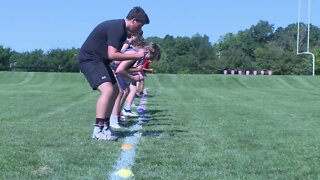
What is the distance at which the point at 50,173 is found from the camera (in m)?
4.27

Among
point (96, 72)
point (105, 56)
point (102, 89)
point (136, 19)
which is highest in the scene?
point (136, 19)

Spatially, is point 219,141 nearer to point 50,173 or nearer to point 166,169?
point 166,169

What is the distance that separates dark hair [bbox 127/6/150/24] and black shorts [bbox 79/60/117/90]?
687 mm

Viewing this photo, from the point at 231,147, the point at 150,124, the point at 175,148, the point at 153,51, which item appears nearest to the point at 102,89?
the point at 153,51

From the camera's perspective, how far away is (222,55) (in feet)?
350

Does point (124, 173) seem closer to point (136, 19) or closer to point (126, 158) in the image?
point (126, 158)

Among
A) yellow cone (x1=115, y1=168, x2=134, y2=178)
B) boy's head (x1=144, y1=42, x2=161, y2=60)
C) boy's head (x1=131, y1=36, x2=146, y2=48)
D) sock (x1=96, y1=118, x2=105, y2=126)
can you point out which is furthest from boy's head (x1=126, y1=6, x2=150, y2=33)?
yellow cone (x1=115, y1=168, x2=134, y2=178)

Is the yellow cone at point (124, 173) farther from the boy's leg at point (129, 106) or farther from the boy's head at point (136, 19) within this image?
the boy's leg at point (129, 106)

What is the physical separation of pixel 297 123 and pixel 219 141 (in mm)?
2837

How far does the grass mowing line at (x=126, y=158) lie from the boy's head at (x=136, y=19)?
135cm

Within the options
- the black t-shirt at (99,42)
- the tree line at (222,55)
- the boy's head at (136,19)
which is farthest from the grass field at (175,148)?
the tree line at (222,55)

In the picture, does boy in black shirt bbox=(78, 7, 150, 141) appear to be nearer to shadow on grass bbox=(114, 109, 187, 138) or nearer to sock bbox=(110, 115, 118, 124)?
shadow on grass bbox=(114, 109, 187, 138)

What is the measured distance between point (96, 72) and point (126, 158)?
1.67 meters

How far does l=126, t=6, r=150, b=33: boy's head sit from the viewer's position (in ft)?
20.4
